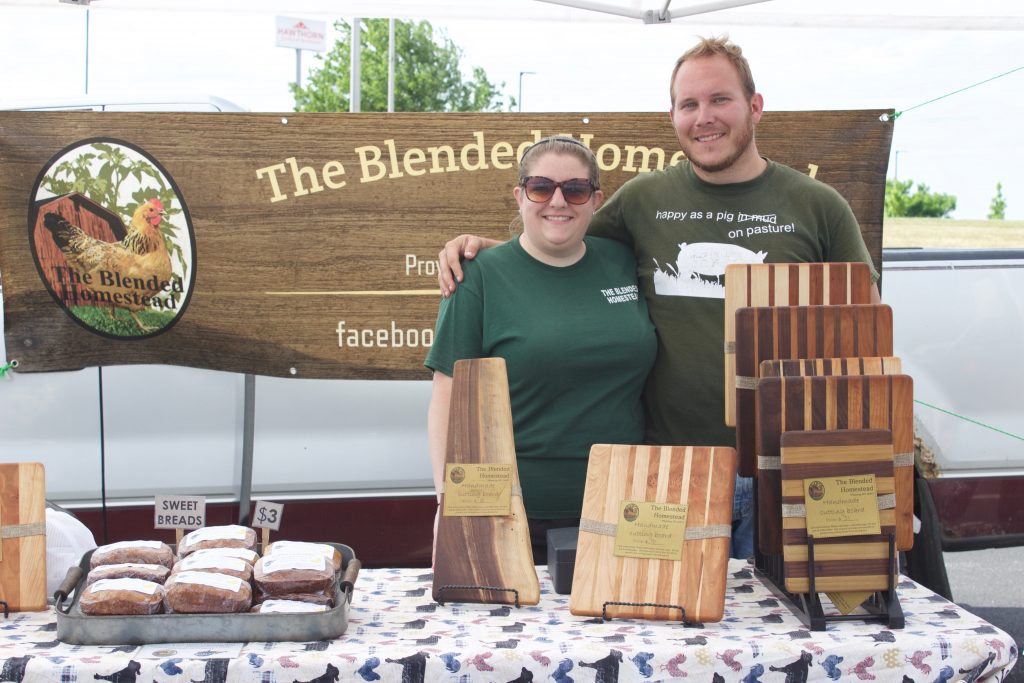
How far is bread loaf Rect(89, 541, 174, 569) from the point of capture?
1599 millimetres

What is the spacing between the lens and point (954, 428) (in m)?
3.16

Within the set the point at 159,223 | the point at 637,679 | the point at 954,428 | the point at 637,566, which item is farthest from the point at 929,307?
the point at 159,223

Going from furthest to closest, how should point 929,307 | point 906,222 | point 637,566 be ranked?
point 906,222, point 929,307, point 637,566

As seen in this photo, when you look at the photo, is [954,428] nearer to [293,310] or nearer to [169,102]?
[293,310]

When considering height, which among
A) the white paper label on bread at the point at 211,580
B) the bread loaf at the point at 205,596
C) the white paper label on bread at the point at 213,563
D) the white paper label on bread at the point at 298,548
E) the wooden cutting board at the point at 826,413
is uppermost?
the wooden cutting board at the point at 826,413

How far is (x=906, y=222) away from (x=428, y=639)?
2.93m

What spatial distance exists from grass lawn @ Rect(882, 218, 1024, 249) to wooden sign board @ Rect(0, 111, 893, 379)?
663 mm

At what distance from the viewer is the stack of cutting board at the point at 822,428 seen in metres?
1.49

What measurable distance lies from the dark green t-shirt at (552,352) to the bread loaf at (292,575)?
1.56 feet

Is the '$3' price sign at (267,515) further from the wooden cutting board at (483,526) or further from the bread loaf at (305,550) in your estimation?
the wooden cutting board at (483,526)

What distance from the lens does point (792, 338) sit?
1622 mm

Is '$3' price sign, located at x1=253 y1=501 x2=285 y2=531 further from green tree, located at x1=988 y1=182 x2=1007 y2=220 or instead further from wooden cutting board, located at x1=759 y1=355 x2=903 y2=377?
green tree, located at x1=988 y1=182 x2=1007 y2=220

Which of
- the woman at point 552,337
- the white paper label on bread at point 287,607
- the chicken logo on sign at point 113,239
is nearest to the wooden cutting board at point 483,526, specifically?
the woman at point 552,337

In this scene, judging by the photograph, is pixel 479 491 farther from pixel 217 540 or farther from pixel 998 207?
pixel 998 207
